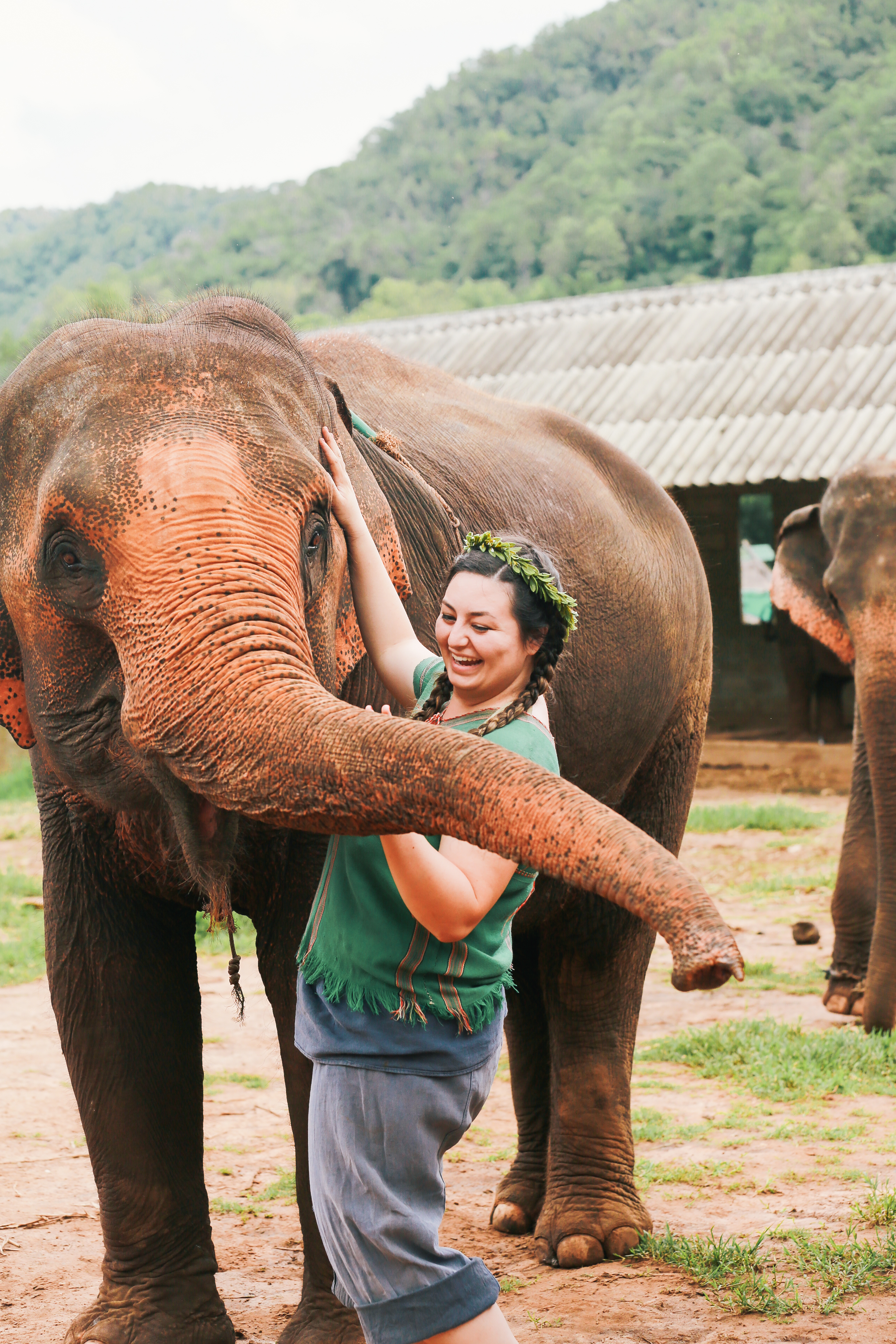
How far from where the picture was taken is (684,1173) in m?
4.23

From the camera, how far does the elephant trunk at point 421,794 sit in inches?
62.6

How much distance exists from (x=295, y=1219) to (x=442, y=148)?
63.1 metres

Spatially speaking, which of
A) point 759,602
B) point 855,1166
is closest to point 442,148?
point 759,602

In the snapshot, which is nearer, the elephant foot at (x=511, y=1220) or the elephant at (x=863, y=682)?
the elephant foot at (x=511, y=1220)

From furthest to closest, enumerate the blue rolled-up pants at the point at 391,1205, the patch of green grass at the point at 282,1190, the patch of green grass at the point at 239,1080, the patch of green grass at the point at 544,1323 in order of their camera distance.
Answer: the patch of green grass at the point at 239,1080, the patch of green grass at the point at 282,1190, the patch of green grass at the point at 544,1323, the blue rolled-up pants at the point at 391,1205

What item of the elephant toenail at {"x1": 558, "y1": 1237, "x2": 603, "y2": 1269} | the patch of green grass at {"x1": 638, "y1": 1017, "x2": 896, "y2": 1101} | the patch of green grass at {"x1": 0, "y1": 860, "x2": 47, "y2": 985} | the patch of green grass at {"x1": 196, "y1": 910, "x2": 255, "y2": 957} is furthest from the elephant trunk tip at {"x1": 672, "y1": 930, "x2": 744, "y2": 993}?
the patch of green grass at {"x1": 196, "y1": 910, "x2": 255, "y2": 957}

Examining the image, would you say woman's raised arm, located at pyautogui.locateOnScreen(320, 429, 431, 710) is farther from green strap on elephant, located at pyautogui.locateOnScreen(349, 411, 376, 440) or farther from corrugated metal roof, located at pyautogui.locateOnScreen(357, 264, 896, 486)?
corrugated metal roof, located at pyautogui.locateOnScreen(357, 264, 896, 486)

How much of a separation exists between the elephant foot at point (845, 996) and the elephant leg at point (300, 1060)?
12.0ft

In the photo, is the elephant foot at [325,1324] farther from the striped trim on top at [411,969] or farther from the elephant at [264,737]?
the striped trim on top at [411,969]

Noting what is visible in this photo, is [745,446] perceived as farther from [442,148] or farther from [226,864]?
[442,148]

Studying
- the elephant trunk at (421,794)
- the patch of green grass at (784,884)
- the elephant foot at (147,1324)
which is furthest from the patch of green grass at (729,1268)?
the patch of green grass at (784,884)

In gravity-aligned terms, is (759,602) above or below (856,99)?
below

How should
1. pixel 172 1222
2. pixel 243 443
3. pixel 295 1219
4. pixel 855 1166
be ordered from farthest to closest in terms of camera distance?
pixel 855 1166
pixel 295 1219
pixel 172 1222
pixel 243 443

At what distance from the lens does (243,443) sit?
2328 millimetres
